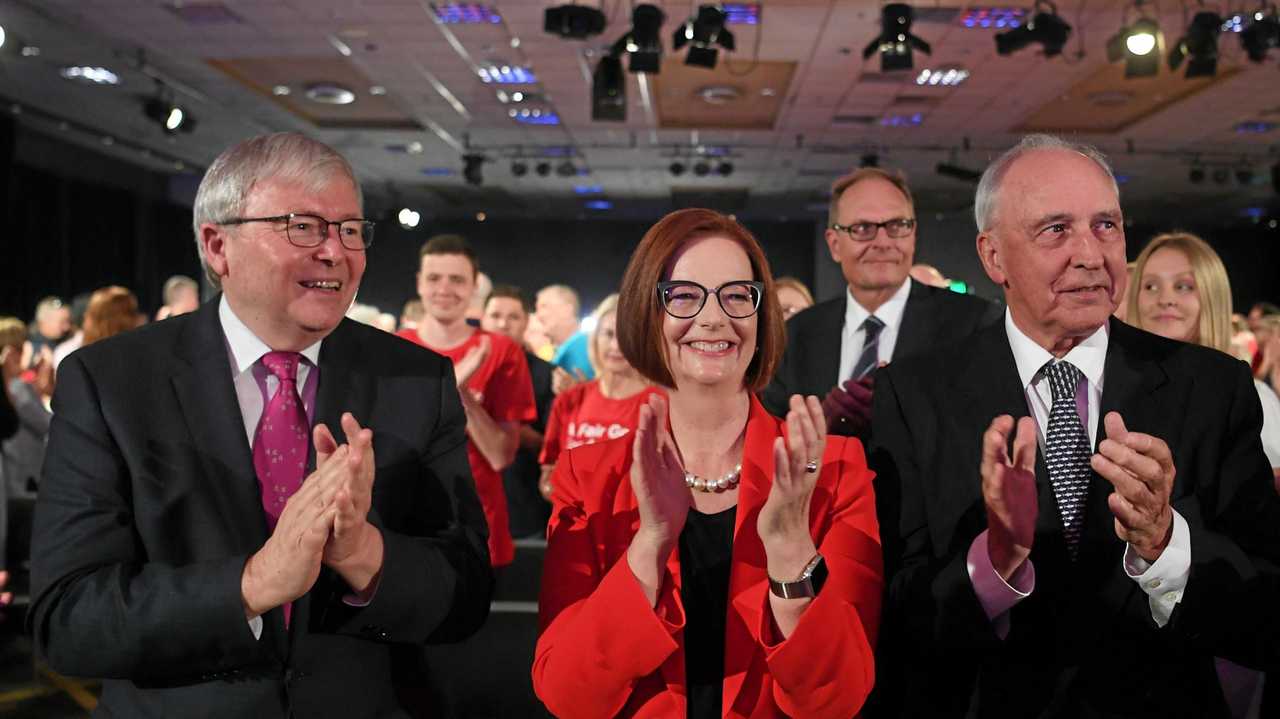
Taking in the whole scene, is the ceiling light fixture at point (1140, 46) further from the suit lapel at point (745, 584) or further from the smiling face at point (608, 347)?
the suit lapel at point (745, 584)

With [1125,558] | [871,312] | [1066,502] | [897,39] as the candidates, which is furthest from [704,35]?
[1125,558]

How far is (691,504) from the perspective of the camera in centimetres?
171

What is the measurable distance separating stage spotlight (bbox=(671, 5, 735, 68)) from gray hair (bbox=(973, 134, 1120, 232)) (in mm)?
6056

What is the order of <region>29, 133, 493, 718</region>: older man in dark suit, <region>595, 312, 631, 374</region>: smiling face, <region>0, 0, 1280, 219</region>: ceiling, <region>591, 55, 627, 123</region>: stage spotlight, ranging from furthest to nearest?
<region>0, 0, 1280, 219</region>: ceiling
<region>591, 55, 627, 123</region>: stage spotlight
<region>595, 312, 631, 374</region>: smiling face
<region>29, 133, 493, 718</region>: older man in dark suit

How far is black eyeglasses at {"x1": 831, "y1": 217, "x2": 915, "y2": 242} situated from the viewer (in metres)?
2.99

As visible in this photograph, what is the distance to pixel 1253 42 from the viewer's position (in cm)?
727

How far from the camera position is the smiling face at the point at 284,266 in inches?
60.7

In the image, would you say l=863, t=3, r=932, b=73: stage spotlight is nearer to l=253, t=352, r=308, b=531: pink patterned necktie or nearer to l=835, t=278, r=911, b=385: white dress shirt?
l=835, t=278, r=911, b=385: white dress shirt

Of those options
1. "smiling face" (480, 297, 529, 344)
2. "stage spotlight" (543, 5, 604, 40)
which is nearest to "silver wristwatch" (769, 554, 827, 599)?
"smiling face" (480, 297, 529, 344)

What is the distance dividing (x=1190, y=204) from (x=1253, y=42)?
523 inches

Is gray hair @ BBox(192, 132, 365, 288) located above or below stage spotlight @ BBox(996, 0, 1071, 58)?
below

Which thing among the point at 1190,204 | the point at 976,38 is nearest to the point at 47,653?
the point at 976,38

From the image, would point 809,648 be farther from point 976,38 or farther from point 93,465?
point 976,38

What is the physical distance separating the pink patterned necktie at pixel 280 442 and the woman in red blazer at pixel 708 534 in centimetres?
44
